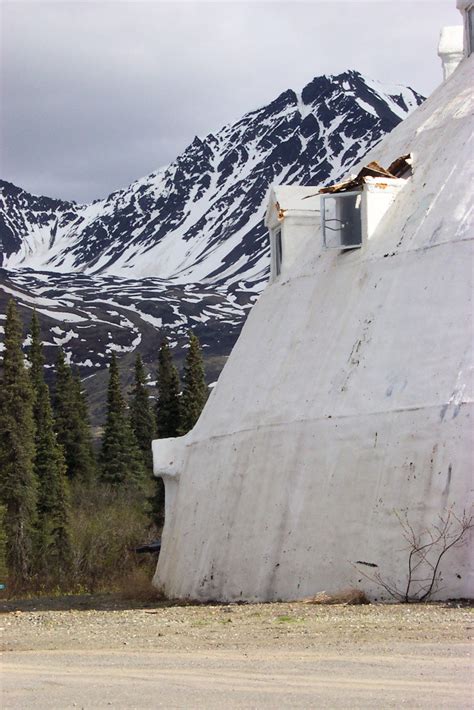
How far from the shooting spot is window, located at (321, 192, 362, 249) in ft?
67.6

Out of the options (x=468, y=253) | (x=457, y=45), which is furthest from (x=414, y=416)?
(x=457, y=45)

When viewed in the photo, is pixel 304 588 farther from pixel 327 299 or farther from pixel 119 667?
pixel 119 667

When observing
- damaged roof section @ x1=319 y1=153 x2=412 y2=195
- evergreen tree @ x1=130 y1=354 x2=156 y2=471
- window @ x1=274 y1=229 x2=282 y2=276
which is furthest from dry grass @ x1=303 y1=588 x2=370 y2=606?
evergreen tree @ x1=130 y1=354 x2=156 y2=471

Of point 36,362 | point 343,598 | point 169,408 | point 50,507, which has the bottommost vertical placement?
point 343,598

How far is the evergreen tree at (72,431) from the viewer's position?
85875 millimetres

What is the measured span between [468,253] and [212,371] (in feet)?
512

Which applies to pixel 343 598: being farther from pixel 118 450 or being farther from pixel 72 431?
pixel 72 431

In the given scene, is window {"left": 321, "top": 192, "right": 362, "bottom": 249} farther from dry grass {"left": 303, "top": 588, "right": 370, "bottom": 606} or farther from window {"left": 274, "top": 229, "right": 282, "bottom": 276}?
dry grass {"left": 303, "top": 588, "right": 370, "bottom": 606}

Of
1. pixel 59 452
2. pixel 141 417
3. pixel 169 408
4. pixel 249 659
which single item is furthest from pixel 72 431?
pixel 249 659

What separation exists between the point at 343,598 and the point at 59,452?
51017 mm

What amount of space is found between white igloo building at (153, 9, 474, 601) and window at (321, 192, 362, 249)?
3 cm

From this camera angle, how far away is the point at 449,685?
10.6m

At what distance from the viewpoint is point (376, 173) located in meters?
20.7

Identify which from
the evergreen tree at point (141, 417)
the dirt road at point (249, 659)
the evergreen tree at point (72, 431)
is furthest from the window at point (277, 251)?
the evergreen tree at point (141, 417)
